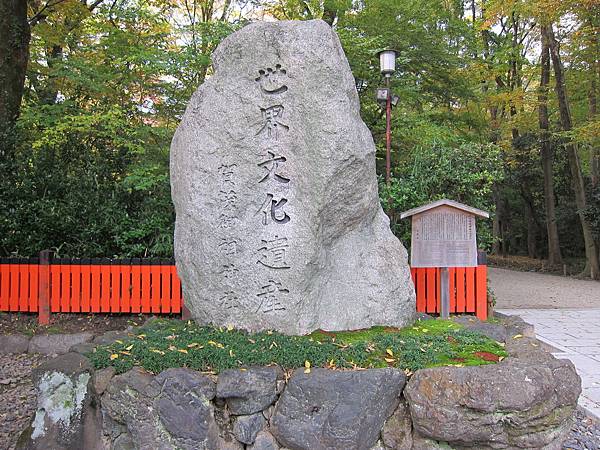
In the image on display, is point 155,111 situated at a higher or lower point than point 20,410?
higher

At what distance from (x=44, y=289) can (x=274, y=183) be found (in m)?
4.94

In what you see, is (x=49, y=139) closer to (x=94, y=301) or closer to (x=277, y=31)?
(x=94, y=301)

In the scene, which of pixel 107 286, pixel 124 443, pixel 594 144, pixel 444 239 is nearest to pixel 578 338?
pixel 444 239

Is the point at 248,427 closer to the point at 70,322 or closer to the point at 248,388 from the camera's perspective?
the point at 248,388

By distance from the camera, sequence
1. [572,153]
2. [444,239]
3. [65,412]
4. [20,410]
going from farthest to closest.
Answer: [572,153], [444,239], [20,410], [65,412]

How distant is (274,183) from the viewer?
451cm

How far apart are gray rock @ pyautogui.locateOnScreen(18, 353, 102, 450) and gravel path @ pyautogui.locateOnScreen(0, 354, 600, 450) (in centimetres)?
73

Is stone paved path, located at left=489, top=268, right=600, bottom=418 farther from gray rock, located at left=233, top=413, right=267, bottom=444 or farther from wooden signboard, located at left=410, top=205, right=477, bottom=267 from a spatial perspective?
gray rock, located at left=233, top=413, right=267, bottom=444

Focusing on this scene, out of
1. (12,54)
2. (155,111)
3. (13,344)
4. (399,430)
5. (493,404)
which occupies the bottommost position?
(13,344)

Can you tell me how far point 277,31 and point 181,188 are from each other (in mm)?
1724

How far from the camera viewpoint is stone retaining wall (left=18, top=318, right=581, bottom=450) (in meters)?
3.38

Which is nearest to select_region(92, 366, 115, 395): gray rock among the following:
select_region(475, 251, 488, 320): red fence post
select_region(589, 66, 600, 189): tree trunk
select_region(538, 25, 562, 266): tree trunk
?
select_region(475, 251, 488, 320): red fence post

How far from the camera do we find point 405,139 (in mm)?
11297

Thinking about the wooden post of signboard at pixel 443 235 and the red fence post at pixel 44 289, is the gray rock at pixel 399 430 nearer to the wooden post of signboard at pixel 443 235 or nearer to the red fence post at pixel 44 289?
the wooden post of signboard at pixel 443 235
